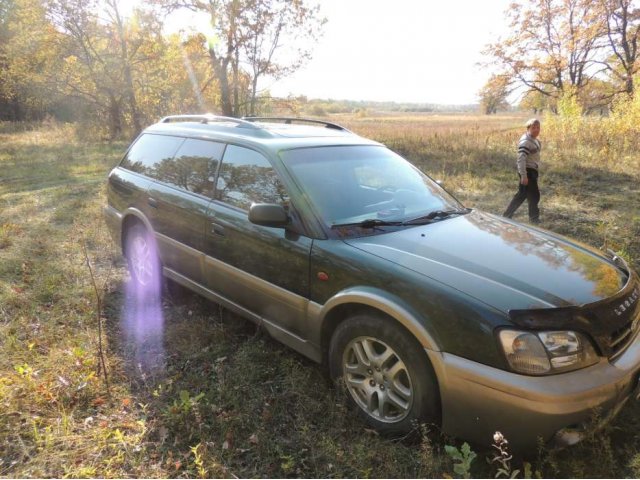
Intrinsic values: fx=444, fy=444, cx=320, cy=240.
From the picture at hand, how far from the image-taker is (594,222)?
7.20m

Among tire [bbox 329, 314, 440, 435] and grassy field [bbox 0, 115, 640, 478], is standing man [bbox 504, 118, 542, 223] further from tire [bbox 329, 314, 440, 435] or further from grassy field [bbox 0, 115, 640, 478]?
tire [bbox 329, 314, 440, 435]

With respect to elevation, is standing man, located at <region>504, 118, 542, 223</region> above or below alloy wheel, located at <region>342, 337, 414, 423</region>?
above

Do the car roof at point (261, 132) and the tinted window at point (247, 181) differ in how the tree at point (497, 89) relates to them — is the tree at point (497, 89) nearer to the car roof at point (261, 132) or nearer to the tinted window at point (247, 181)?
the car roof at point (261, 132)

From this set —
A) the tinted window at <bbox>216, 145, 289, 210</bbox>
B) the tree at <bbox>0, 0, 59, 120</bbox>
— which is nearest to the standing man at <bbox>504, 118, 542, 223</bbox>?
the tinted window at <bbox>216, 145, 289, 210</bbox>

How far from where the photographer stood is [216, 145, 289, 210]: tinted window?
10.8 feet

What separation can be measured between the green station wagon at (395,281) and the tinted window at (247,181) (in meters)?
0.01

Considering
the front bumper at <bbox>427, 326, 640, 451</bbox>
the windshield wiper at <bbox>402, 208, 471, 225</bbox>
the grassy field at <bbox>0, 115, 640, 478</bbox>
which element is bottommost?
the grassy field at <bbox>0, 115, 640, 478</bbox>

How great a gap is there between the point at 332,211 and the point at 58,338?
2.63 metres

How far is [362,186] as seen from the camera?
346 centimetres

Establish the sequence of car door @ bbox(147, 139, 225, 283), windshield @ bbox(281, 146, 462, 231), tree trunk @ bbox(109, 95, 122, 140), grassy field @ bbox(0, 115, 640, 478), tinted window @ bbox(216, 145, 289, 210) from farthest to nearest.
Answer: tree trunk @ bbox(109, 95, 122, 140) → car door @ bbox(147, 139, 225, 283) → tinted window @ bbox(216, 145, 289, 210) → windshield @ bbox(281, 146, 462, 231) → grassy field @ bbox(0, 115, 640, 478)

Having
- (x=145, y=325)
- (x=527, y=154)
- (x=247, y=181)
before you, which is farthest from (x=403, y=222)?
(x=527, y=154)

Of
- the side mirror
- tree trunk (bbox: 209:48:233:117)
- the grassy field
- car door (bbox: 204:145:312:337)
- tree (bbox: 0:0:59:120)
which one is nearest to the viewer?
the grassy field

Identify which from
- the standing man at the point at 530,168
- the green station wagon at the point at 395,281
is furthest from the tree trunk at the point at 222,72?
the green station wagon at the point at 395,281

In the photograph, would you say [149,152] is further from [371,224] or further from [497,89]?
[497,89]
